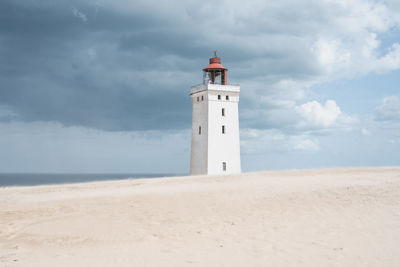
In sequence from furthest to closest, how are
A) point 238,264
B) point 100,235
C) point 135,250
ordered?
point 100,235 < point 135,250 < point 238,264

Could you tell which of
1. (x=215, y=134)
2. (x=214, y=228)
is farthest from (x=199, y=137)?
(x=214, y=228)

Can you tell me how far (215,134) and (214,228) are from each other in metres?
28.5

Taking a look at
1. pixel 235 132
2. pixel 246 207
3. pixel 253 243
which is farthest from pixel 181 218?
pixel 235 132

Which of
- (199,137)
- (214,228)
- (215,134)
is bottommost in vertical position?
(214,228)

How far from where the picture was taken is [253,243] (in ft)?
32.4

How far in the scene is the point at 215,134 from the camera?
40062 millimetres

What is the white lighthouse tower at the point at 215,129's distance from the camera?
131 feet

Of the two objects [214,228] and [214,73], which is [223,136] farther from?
[214,228]

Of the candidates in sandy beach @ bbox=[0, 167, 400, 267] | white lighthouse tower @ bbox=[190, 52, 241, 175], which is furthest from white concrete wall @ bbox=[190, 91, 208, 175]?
sandy beach @ bbox=[0, 167, 400, 267]

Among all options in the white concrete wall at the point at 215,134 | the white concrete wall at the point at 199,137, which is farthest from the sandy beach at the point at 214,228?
the white concrete wall at the point at 199,137

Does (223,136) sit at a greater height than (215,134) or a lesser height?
lesser

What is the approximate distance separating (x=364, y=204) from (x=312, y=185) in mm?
4537

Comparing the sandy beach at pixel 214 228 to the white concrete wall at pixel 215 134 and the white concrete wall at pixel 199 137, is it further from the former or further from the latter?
the white concrete wall at pixel 199 137

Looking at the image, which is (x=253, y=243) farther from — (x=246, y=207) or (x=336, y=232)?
(x=246, y=207)
